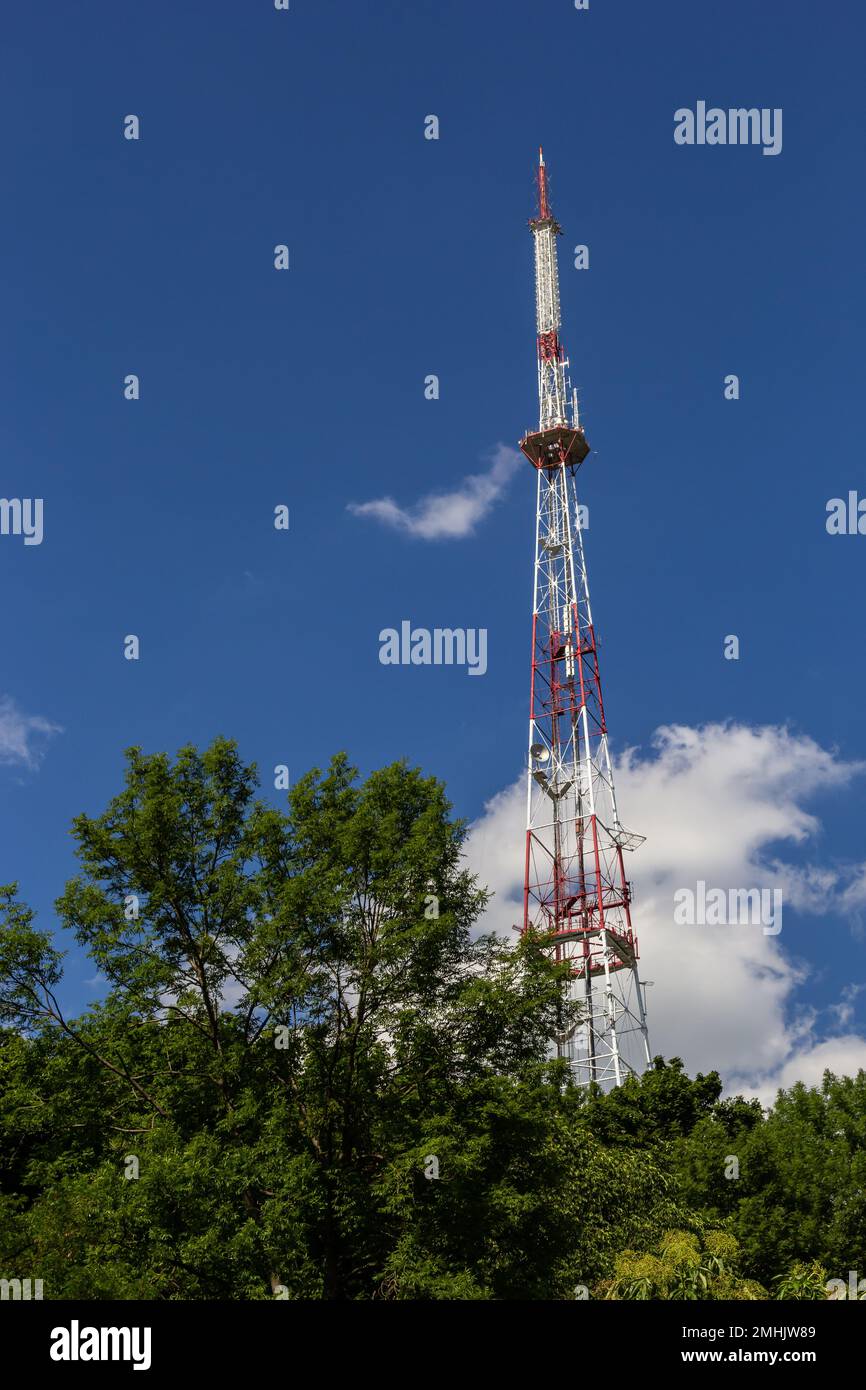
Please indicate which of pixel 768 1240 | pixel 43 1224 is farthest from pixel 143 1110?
pixel 768 1240

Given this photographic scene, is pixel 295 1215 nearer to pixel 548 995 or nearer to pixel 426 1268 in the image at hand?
pixel 426 1268

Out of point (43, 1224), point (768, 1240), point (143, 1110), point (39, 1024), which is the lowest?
point (768, 1240)

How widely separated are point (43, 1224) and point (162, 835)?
861cm

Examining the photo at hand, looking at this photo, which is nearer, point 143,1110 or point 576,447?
point 143,1110

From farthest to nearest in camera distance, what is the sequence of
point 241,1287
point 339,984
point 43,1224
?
point 339,984 < point 241,1287 < point 43,1224

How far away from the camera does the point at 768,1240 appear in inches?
1468

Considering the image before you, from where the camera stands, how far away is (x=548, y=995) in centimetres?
2622

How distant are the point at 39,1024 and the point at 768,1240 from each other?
24.5 meters

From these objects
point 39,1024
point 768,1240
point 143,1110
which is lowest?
point 768,1240
